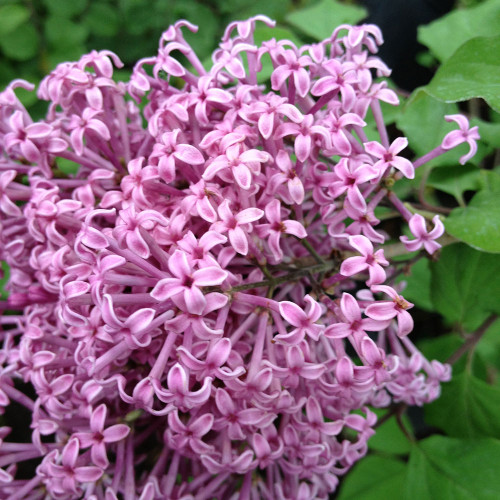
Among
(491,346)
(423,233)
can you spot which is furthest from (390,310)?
(491,346)

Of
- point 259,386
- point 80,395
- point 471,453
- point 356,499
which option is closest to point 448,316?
point 471,453

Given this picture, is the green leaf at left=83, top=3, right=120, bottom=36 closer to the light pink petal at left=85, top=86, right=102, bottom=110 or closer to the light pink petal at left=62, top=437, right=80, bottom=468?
the light pink petal at left=85, top=86, right=102, bottom=110

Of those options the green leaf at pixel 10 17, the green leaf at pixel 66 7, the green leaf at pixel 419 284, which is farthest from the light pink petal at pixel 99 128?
the green leaf at pixel 66 7

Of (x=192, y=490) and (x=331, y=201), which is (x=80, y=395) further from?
(x=331, y=201)

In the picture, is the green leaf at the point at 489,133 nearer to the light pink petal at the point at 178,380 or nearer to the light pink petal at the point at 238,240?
the light pink petal at the point at 238,240

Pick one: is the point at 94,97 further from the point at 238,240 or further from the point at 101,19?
the point at 101,19

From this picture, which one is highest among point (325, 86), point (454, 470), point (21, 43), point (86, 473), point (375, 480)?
point (325, 86)
